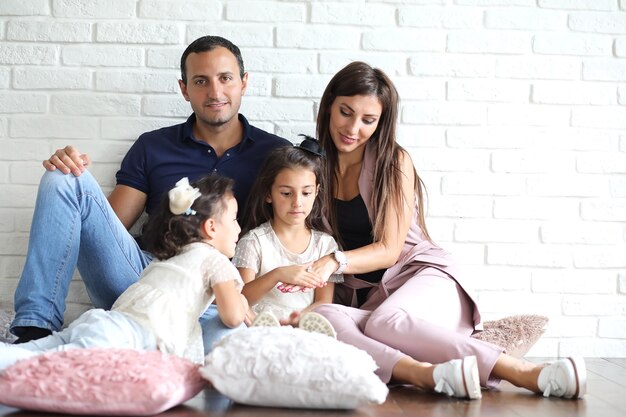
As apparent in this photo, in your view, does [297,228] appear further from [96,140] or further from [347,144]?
[96,140]

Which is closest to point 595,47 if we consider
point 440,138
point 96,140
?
point 440,138

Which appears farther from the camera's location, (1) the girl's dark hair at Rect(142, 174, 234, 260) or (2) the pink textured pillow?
(1) the girl's dark hair at Rect(142, 174, 234, 260)

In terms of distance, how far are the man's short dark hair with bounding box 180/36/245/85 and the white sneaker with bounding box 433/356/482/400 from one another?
1.49 metres

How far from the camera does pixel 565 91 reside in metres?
3.42

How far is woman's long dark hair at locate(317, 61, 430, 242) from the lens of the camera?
2.98 metres

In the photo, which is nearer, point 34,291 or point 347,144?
point 34,291

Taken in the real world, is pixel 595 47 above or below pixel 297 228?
above

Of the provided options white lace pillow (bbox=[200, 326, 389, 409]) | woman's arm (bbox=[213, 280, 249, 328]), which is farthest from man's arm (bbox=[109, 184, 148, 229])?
white lace pillow (bbox=[200, 326, 389, 409])

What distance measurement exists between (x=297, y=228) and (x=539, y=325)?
99 centimetres

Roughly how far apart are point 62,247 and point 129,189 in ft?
1.93

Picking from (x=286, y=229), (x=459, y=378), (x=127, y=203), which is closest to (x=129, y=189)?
(x=127, y=203)

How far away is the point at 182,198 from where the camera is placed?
8.09 feet

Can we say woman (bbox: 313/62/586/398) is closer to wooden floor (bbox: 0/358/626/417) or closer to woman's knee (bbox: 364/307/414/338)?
woman's knee (bbox: 364/307/414/338)

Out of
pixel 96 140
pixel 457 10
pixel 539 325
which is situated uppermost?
pixel 457 10
